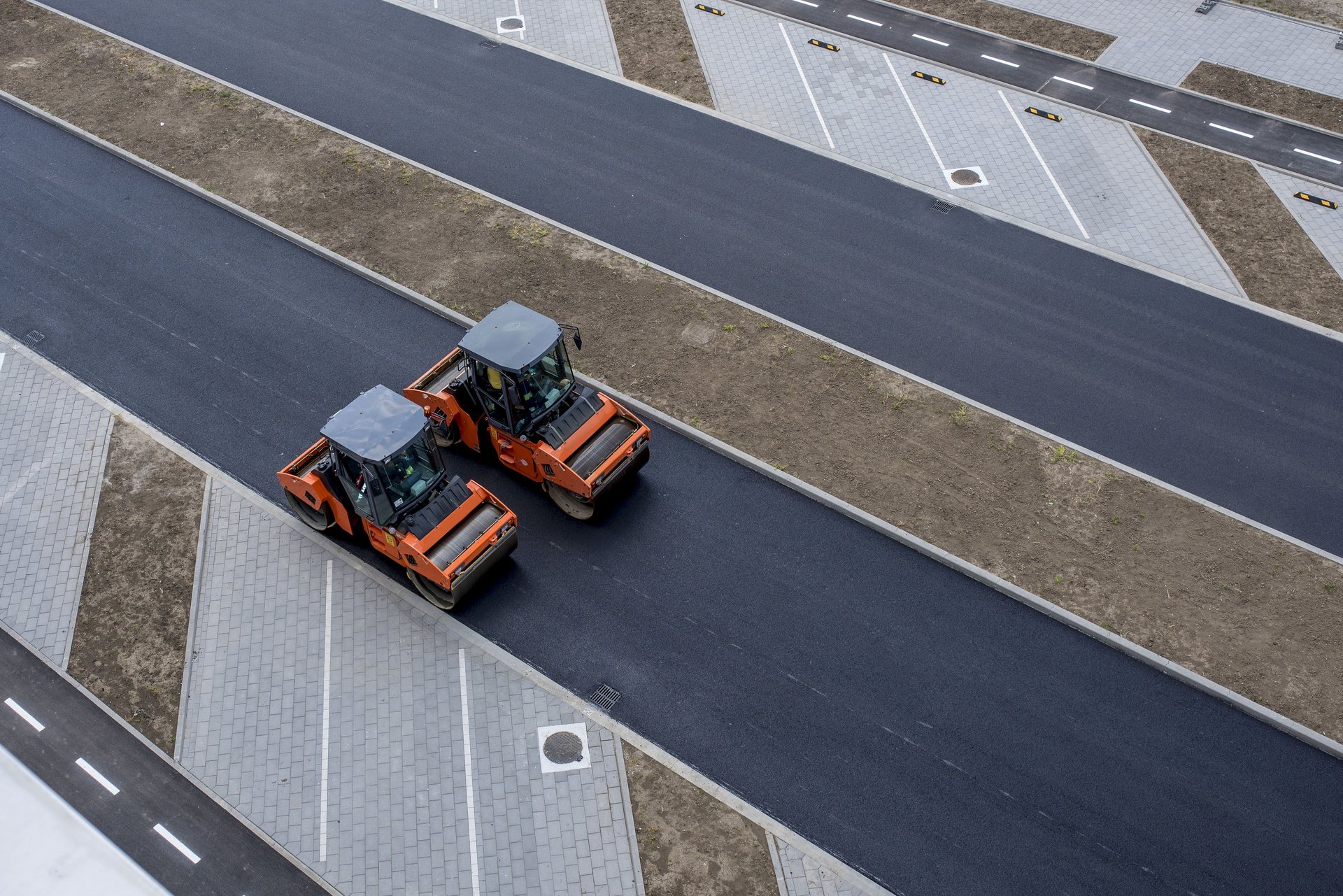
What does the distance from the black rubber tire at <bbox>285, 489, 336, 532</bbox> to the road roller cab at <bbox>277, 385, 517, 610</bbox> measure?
Answer: 39cm

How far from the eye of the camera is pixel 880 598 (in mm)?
16469

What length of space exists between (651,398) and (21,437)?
448 inches

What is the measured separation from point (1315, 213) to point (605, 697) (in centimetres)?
1923

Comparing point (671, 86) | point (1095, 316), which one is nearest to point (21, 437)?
point (671, 86)

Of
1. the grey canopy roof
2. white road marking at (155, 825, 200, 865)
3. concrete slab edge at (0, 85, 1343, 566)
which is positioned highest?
the grey canopy roof

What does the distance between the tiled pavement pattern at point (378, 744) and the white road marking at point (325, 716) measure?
0.16 feet

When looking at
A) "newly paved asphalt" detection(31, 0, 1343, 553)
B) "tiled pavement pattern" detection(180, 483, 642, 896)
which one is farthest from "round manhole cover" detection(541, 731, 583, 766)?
"newly paved asphalt" detection(31, 0, 1343, 553)

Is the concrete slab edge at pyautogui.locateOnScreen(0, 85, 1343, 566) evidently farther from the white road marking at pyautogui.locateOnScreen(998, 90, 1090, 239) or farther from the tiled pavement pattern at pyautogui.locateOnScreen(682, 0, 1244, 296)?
the white road marking at pyautogui.locateOnScreen(998, 90, 1090, 239)

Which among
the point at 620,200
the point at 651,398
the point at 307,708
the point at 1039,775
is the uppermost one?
the point at 620,200

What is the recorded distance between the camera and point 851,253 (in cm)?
2206

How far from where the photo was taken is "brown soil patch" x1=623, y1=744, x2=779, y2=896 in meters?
13.5

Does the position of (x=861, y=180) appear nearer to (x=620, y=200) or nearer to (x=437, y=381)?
(x=620, y=200)

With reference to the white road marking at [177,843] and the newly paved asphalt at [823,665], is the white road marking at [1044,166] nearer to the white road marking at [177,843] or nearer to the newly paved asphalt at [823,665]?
the newly paved asphalt at [823,665]

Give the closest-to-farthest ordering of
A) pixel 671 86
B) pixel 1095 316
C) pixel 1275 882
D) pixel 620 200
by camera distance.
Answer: pixel 1275 882, pixel 1095 316, pixel 620 200, pixel 671 86
